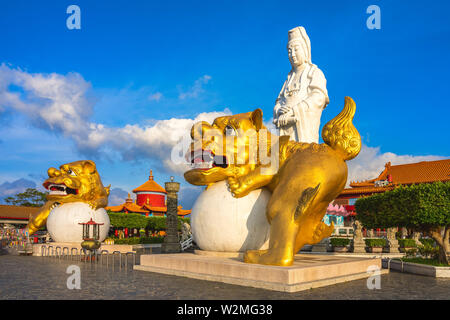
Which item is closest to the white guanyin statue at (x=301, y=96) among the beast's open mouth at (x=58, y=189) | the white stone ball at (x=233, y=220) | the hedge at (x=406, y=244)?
the white stone ball at (x=233, y=220)

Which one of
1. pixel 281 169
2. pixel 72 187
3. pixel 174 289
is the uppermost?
pixel 281 169

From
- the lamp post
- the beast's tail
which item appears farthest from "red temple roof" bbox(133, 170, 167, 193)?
the beast's tail

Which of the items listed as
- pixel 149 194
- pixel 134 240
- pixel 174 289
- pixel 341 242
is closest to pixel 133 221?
pixel 134 240

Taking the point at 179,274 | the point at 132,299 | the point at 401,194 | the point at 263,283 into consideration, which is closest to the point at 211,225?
the point at 179,274

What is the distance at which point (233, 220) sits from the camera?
25.8 feet

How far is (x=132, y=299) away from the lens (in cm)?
591

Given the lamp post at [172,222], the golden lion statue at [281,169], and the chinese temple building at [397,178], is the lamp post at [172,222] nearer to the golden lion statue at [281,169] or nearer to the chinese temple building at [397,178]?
the golden lion statue at [281,169]

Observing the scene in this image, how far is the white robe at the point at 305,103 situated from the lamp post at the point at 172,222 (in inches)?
336

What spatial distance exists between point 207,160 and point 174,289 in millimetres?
2979

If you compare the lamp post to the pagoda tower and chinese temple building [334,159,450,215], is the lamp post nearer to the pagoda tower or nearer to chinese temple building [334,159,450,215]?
chinese temple building [334,159,450,215]

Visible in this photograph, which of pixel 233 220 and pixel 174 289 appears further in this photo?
pixel 233 220

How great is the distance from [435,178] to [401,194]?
88.3ft

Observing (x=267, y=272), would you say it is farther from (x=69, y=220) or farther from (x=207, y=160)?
(x=69, y=220)

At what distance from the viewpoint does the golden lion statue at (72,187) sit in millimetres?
15716
